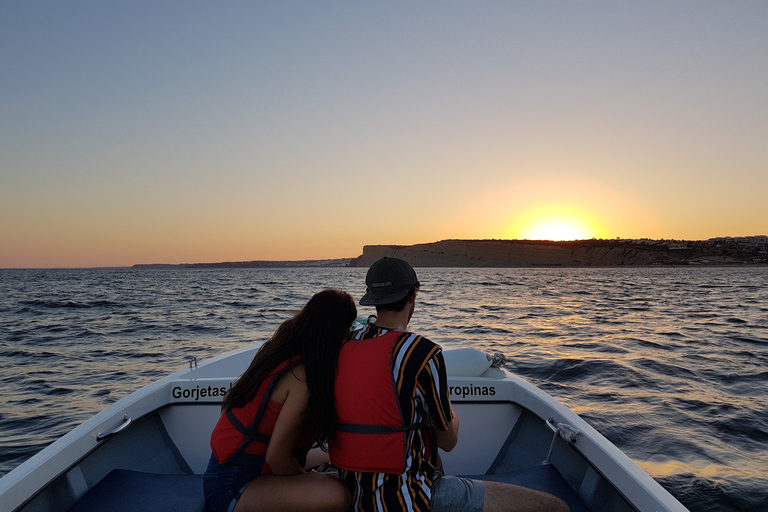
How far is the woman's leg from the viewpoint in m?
2.07

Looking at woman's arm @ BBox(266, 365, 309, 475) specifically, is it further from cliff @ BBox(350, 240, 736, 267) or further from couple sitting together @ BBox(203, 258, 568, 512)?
cliff @ BBox(350, 240, 736, 267)

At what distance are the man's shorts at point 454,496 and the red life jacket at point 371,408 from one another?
9.4 inches

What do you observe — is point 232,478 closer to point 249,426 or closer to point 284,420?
point 249,426

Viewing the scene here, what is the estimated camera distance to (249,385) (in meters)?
2.04

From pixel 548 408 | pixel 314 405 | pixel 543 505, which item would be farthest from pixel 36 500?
pixel 548 408

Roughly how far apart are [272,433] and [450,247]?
13747 centimetres

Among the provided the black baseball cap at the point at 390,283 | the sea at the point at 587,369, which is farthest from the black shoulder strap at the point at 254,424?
the sea at the point at 587,369

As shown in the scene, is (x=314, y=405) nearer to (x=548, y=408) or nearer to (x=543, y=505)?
(x=543, y=505)

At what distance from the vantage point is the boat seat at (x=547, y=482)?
106 inches

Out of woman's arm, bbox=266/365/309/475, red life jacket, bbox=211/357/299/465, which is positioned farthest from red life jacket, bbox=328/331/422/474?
red life jacket, bbox=211/357/299/465

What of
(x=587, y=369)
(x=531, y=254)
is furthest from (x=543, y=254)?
(x=587, y=369)

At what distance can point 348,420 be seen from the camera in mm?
1956

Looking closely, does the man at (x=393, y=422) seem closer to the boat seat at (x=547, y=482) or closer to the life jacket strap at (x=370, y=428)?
the life jacket strap at (x=370, y=428)

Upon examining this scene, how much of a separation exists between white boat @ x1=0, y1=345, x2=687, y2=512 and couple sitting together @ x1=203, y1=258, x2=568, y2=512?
0.58 metres
